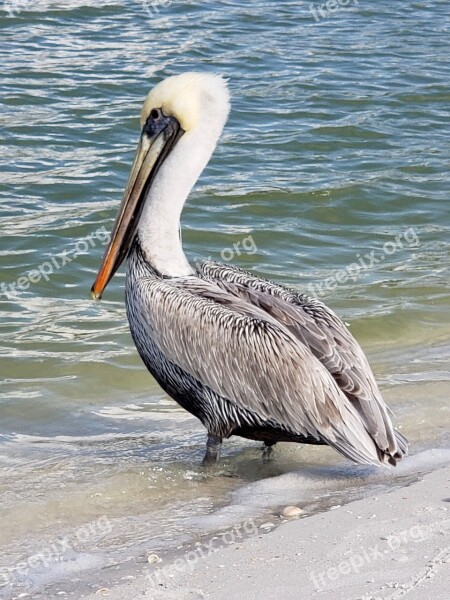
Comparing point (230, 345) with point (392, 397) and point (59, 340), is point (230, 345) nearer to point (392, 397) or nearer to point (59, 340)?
point (392, 397)

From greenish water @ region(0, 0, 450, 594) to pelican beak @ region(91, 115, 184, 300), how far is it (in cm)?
91

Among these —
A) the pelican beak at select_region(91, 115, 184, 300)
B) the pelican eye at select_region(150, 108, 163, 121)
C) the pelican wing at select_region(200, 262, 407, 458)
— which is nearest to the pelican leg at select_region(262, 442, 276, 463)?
the pelican wing at select_region(200, 262, 407, 458)

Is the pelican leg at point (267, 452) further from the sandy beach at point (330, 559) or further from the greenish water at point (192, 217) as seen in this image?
the sandy beach at point (330, 559)

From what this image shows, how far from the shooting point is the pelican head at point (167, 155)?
576cm

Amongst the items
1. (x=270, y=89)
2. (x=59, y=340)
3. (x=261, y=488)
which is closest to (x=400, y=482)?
(x=261, y=488)

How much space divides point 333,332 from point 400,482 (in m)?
0.78

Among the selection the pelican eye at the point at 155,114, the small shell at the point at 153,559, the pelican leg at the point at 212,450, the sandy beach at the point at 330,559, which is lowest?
the pelican leg at the point at 212,450

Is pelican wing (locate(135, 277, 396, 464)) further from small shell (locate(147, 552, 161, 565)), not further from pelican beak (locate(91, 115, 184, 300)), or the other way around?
small shell (locate(147, 552, 161, 565))

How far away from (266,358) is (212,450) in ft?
1.80

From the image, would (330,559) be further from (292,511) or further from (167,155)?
(167,155)

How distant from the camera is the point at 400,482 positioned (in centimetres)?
499

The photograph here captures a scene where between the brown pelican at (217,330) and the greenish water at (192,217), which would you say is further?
the greenish water at (192,217)

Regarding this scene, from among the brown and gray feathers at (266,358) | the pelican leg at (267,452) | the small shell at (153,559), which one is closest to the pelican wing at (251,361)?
the brown and gray feathers at (266,358)

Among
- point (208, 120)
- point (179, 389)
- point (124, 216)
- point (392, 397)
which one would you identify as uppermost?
point (208, 120)
